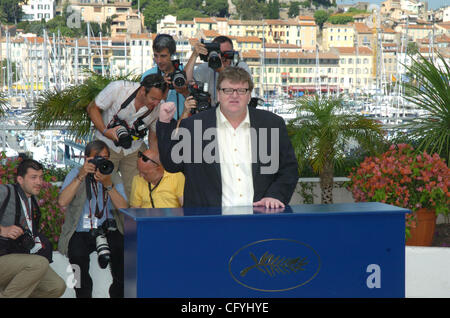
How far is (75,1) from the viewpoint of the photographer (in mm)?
148875

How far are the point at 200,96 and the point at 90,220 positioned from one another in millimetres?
1066

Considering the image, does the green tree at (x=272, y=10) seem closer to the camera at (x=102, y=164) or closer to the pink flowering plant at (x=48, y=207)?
the pink flowering plant at (x=48, y=207)

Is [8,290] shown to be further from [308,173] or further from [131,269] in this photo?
[308,173]

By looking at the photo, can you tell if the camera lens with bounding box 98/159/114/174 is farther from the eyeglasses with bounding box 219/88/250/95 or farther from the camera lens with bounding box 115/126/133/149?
the eyeglasses with bounding box 219/88/250/95

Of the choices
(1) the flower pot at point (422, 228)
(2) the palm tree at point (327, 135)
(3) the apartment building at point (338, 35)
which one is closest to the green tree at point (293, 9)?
(3) the apartment building at point (338, 35)

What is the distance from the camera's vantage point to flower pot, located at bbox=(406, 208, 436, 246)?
571 cm

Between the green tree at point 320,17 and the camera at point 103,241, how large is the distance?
151 meters

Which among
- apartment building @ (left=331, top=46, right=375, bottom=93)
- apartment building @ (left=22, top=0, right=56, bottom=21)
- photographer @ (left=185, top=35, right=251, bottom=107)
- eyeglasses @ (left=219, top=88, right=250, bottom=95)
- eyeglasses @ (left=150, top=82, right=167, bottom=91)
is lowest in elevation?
apartment building @ (left=331, top=46, right=375, bottom=93)

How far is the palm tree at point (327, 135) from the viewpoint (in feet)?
20.9

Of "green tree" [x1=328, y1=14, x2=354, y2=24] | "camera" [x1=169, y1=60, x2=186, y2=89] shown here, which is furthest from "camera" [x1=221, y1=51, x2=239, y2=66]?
"green tree" [x1=328, y1=14, x2=354, y2=24]

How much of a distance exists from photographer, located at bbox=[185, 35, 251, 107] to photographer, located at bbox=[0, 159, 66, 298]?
4.84 ft

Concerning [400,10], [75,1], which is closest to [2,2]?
[75,1]

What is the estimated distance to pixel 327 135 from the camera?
6.40m

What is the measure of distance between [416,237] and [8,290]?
3.18m
